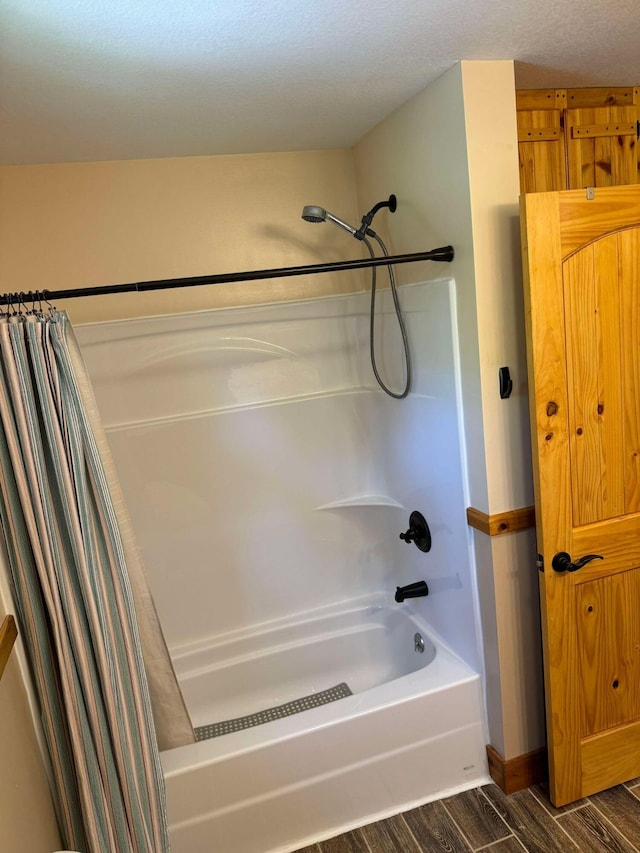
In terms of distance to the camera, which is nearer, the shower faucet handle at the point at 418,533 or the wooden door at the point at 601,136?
the wooden door at the point at 601,136

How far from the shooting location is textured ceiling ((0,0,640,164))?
4.37 feet

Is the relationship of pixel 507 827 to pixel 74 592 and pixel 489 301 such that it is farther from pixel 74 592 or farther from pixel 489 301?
pixel 489 301

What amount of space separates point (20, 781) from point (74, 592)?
1.38ft

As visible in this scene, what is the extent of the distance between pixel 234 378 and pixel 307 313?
0.41m

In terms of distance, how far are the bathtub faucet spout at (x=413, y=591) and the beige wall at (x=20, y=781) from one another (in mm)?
1332

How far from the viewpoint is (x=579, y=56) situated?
5.95 ft

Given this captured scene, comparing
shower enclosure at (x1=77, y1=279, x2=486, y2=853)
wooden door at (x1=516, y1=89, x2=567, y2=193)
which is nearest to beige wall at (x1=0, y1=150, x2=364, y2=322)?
shower enclosure at (x1=77, y1=279, x2=486, y2=853)

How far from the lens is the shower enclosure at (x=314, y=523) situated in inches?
81.3

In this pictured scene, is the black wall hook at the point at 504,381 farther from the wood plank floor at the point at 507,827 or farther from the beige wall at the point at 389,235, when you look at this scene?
the wood plank floor at the point at 507,827

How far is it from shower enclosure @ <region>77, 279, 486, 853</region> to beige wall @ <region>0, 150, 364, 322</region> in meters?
0.11

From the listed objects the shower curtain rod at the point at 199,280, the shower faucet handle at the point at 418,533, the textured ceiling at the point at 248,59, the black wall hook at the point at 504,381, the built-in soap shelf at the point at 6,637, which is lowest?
the shower faucet handle at the point at 418,533

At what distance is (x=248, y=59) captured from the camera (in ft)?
5.13

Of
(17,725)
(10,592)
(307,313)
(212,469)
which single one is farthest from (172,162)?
(17,725)

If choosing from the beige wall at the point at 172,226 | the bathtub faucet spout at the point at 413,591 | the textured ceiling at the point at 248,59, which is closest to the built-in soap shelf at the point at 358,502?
the bathtub faucet spout at the point at 413,591
